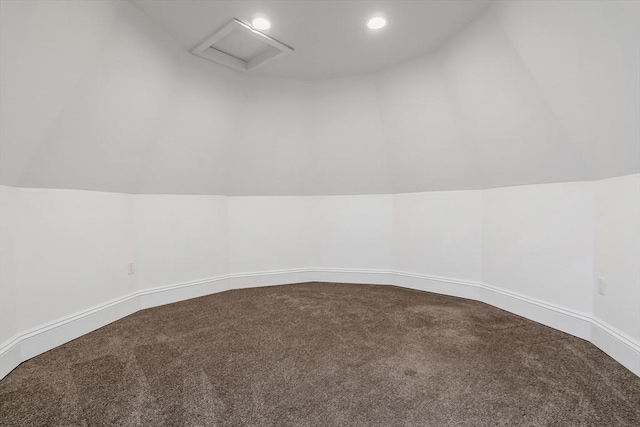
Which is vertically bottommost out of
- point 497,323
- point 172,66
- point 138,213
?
point 497,323

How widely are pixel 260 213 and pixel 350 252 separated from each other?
4.22ft

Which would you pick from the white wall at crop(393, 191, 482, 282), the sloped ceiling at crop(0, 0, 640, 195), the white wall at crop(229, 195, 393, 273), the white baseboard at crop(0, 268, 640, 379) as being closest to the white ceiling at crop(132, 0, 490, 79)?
the sloped ceiling at crop(0, 0, 640, 195)

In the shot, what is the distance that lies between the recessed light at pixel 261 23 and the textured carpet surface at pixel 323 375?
2.37 meters

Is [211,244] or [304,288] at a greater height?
[211,244]

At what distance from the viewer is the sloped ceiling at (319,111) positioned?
71.2 inches

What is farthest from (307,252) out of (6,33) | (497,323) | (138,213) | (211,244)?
(6,33)

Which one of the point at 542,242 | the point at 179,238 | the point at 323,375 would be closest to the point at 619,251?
the point at 542,242

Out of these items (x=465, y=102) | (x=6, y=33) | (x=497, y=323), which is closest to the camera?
(x=6, y=33)

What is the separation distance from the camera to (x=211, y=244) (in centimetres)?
386

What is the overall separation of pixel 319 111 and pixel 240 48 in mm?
1138

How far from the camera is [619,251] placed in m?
2.10

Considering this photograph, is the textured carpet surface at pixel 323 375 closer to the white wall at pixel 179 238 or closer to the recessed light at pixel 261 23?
the white wall at pixel 179 238

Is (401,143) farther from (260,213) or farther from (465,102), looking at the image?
(260,213)

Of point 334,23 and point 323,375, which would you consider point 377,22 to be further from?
point 323,375
